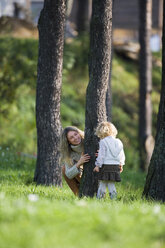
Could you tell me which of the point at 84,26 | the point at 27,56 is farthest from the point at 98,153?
the point at 84,26

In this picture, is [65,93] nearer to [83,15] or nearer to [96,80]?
[83,15]

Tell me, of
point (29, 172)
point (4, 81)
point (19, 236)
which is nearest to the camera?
point (19, 236)

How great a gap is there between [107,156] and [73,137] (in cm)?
93

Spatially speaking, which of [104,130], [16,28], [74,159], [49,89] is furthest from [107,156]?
[16,28]

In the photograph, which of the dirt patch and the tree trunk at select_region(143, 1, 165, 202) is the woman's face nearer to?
the tree trunk at select_region(143, 1, 165, 202)

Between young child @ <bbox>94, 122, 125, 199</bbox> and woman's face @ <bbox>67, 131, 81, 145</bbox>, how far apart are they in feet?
2.52

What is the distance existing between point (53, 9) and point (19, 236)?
558cm

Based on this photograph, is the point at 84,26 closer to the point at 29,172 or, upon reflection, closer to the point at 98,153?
the point at 29,172

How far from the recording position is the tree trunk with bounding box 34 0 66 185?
8141mm

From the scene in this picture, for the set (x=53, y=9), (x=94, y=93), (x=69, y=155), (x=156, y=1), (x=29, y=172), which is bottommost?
(x=29, y=172)

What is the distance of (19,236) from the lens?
3.29m

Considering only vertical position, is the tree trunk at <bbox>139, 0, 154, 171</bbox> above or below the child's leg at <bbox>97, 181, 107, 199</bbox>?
above

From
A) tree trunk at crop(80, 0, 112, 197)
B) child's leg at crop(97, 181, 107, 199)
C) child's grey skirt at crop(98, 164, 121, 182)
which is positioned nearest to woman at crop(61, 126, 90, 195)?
tree trunk at crop(80, 0, 112, 197)

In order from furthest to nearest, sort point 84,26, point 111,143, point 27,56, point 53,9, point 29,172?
point 84,26, point 27,56, point 29,172, point 53,9, point 111,143
